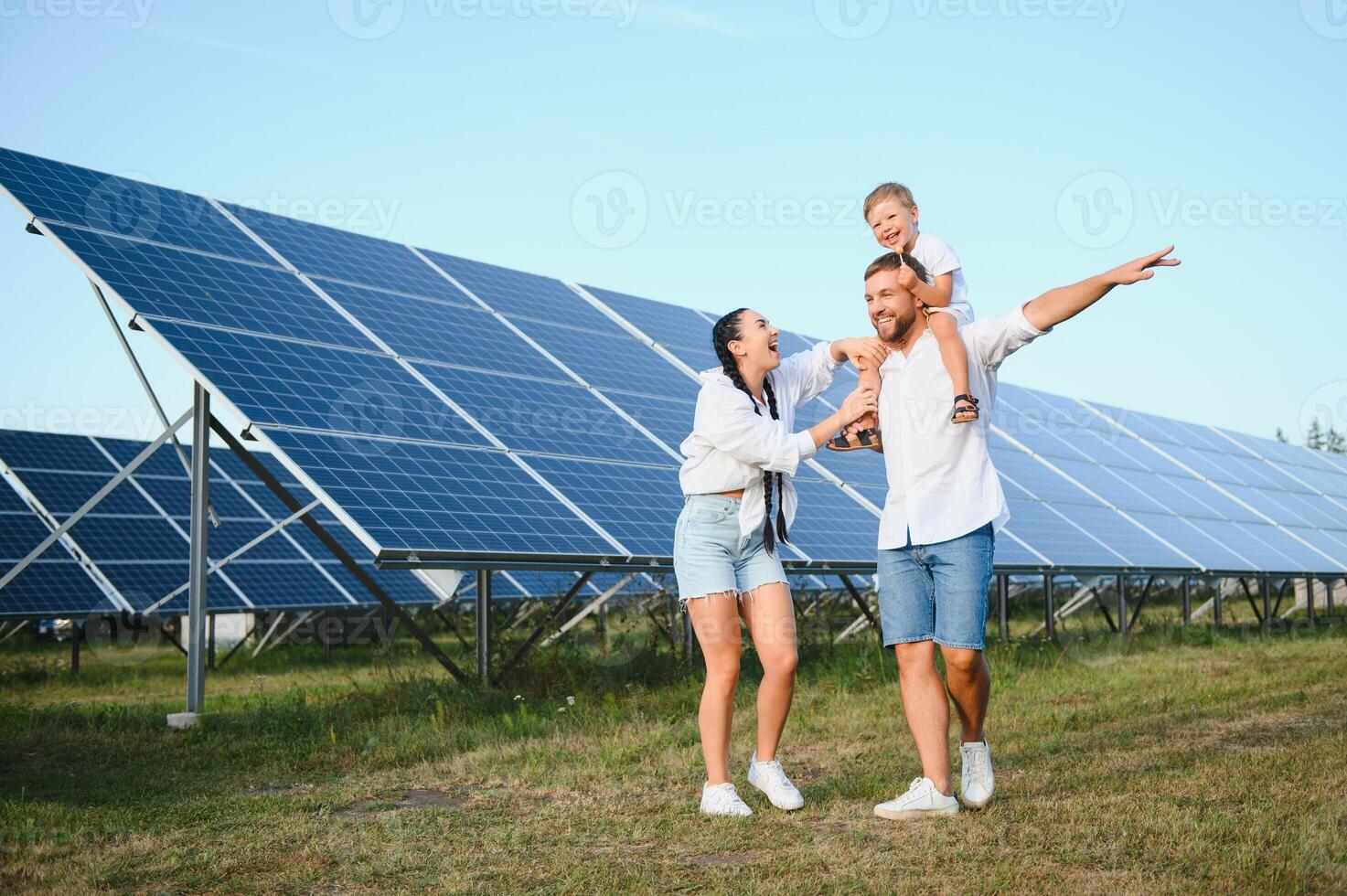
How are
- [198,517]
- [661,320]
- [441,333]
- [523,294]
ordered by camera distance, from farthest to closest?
[661,320]
[523,294]
[441,333]
[198,517]

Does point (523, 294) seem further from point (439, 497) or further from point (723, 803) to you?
point (723, 803)

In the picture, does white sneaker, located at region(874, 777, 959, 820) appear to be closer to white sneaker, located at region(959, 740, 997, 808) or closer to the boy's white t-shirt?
white sneaker, located at region(959, 740, 997, 808)

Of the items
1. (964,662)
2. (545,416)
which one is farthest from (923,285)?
(545,416)

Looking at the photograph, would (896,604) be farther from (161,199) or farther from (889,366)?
(161,199)

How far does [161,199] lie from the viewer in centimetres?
922

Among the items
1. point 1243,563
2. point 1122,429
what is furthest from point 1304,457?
point 1243,563

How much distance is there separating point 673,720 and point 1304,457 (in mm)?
23762

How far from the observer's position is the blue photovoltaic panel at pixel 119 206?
7977 mm

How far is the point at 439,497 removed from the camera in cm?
721

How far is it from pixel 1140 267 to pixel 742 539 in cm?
172

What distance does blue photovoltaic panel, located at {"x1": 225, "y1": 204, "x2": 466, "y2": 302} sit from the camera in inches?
388

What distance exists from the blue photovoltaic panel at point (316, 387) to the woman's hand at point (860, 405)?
3.59 meters

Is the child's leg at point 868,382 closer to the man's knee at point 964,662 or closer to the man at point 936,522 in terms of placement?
the man at point 936,522

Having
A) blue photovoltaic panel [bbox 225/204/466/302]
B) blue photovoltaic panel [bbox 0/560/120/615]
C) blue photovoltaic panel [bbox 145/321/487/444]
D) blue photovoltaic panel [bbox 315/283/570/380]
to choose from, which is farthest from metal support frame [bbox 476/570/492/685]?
blue photovoltaic panel [bbox 0/560/120/615]
